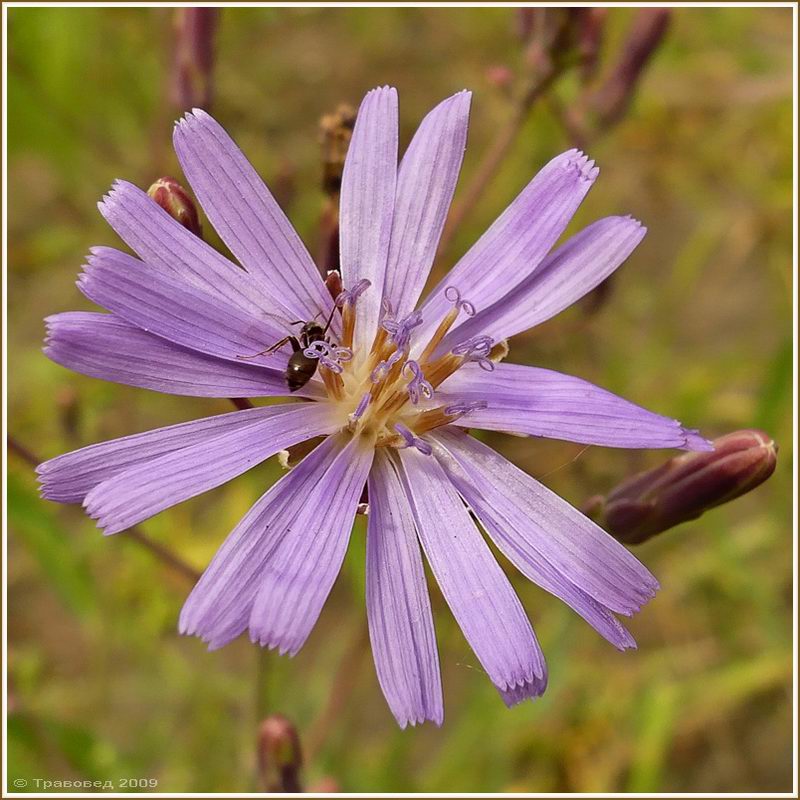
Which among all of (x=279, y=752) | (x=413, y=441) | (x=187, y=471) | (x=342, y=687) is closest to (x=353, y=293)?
(x=413, y=441)

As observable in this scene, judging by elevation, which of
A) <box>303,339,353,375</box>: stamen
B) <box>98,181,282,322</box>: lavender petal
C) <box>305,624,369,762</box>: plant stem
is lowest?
<box>305,624,369,762</box>: plant stem

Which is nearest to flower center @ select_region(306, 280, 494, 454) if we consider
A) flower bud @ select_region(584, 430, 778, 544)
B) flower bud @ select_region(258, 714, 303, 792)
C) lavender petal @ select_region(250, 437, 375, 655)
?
lavender petal @ select_region(250, 437, 375, 655)

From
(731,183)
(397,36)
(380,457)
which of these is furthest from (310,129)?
(380,457)

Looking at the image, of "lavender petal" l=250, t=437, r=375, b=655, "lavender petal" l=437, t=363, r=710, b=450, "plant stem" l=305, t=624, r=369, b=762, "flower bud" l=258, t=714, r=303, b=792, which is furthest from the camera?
"plant stem" l=305, t=624, r=369, b=762

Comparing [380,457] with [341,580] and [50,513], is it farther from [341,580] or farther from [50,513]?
[341,580]

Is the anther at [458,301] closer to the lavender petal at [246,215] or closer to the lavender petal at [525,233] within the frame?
the lavender petal at [525,233]

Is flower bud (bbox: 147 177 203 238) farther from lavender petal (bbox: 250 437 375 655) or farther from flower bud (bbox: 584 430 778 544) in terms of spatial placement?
flower bud (bbox: 584 430 778 544)
